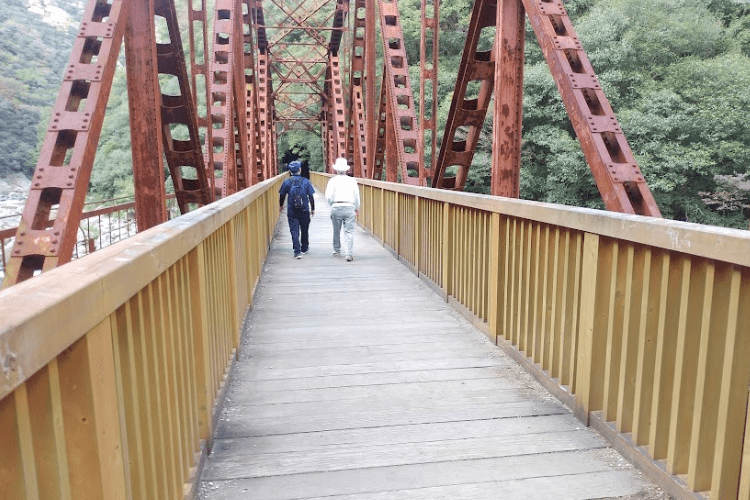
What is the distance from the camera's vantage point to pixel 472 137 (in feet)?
25.9

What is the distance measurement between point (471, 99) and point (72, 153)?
15.9 ft

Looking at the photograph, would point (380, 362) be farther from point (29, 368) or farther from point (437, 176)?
point (437, 176)

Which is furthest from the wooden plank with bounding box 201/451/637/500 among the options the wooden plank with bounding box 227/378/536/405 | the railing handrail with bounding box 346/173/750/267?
the railing handrail with bounding box 346/173/750/267

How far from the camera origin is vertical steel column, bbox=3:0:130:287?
4.00 meters

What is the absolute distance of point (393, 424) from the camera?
3.29m

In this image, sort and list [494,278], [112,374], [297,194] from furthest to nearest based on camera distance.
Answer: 1. [297,194]
2. [494,278]
3. [112,374]

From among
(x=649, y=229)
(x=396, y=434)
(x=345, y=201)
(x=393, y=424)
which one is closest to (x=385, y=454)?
(x=396, y=434)

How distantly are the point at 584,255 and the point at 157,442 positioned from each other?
7.39 ft

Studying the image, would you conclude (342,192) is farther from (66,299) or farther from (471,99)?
(66,299)

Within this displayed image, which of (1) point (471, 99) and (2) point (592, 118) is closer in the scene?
(2) point (592, 118)

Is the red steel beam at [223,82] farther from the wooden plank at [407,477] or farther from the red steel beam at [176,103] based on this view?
the wooden plank at [407,477]

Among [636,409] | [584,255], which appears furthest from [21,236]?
[636,409]

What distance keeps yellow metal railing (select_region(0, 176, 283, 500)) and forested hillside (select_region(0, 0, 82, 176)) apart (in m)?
62.0

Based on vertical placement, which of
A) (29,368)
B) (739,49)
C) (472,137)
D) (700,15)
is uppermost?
(700,15)
